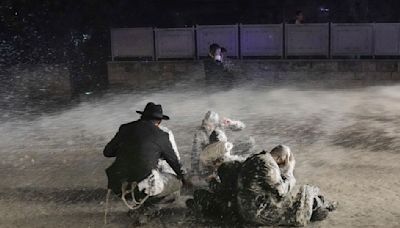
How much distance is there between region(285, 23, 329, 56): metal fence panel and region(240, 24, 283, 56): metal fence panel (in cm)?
27

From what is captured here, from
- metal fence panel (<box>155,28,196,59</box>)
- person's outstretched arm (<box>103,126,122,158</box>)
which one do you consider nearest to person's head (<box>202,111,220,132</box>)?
person's outstretched arm (<box>103,126,122,158</box>)

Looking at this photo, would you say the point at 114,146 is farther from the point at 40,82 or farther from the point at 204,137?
the point at 40,82

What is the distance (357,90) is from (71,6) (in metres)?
12.5

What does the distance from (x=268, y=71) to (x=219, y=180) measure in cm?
1033

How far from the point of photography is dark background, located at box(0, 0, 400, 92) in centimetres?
2069

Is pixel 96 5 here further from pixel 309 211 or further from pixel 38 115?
pixel 309 211

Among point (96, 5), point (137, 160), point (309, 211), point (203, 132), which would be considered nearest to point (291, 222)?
point (309, 211)

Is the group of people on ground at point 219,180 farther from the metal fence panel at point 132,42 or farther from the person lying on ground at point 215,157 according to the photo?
the metal fence panel at point 132,42

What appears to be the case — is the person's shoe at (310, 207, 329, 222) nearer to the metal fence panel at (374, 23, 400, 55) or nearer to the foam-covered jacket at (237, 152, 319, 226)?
the foam-covered jacket at (237, 152, 319, 226)

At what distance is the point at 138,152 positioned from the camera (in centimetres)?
571

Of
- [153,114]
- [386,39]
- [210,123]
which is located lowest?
[210,123]

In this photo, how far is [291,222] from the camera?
5.49 m

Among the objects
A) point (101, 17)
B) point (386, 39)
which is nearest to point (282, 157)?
point (386, 39)

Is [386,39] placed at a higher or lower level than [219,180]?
higher
